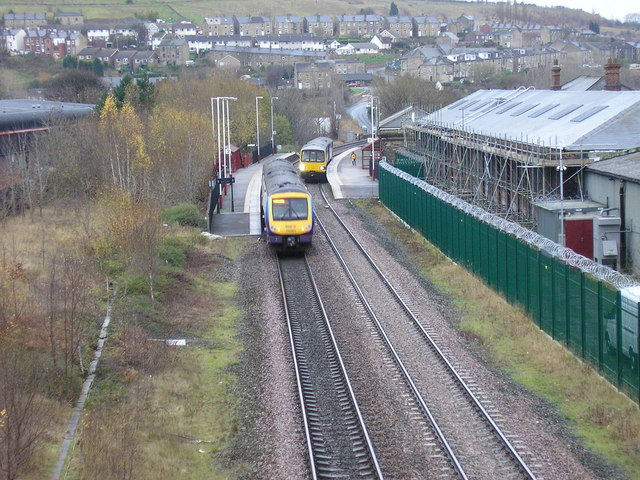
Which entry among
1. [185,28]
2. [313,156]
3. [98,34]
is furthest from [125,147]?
[185,28]

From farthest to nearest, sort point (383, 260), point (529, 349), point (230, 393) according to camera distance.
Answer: point (383, 260)
point (529, 349)
point (230, 393)

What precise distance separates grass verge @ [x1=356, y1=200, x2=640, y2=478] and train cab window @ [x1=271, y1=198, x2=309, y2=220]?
4908 mm

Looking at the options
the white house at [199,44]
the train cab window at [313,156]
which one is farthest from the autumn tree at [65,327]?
the white house at [199,44]

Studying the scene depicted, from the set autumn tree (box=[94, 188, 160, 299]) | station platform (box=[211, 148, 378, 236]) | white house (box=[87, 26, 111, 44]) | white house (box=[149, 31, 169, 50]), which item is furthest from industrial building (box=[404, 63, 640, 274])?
white house (box=[87, 26, 111, 44])

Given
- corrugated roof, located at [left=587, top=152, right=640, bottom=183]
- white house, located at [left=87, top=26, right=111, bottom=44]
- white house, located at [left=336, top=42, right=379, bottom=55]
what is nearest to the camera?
corrugated roof, located at [left=587, top=152, right=640, bottom=183]

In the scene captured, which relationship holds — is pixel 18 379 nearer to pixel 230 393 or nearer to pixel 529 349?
pixel 230 393

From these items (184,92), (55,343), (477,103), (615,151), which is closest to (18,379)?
(55,343)

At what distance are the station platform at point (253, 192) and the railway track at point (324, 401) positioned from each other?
1235cm

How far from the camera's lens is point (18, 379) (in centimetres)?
1149

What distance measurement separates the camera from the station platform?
3362 centimetres

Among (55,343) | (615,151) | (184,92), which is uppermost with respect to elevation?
(184,92)

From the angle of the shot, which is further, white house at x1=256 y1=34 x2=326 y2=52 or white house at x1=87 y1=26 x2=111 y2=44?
white house at x1=87 y1=26 x2=111 y2=44

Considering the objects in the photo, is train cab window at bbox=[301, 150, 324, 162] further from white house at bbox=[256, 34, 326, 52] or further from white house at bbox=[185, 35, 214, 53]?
white house at bbox=[256, 34, 326, 52]

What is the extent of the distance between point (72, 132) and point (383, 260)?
20715mm
